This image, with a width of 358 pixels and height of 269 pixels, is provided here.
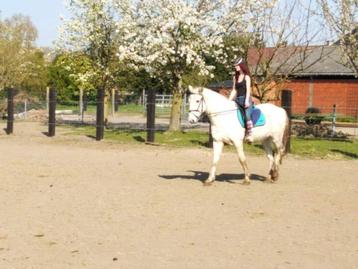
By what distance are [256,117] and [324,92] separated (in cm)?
3216

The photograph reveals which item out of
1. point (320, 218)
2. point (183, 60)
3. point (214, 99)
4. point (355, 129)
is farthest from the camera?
point (355, 129)

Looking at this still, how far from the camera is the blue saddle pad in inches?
444

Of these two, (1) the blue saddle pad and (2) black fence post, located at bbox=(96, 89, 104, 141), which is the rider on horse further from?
(2) black fence post, located at bbox=(96, 89, 104, 141)

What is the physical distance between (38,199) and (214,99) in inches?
145

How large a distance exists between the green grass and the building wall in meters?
20.8

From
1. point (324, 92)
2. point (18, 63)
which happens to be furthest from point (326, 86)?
point (18, 63)

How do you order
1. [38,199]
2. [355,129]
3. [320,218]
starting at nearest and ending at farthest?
[320,218]
[38,199]
[355,129]

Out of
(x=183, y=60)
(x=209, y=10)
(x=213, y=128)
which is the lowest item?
(x=213, y=128)

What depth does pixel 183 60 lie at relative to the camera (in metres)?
22.7

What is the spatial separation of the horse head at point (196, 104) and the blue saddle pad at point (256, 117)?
0.66m

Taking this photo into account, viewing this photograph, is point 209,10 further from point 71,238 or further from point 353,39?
point 71,238

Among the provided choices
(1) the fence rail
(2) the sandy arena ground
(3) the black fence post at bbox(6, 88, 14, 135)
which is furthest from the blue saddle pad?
(1) the fence rail

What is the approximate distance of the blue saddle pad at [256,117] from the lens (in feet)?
37.0

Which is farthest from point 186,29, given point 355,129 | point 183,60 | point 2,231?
point 2,231
